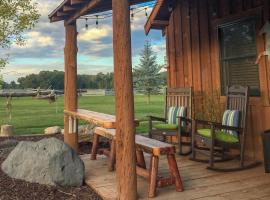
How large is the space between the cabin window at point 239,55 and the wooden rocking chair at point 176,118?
775 mm

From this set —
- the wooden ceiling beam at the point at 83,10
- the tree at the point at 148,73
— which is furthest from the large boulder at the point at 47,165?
the tree at the point at 148,73

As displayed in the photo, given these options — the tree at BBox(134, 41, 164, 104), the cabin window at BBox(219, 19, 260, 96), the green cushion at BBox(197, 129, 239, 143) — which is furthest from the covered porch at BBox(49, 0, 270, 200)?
the tree at BBox(134, 41, 164, 104)

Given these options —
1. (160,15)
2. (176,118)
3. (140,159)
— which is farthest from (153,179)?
(160,15)

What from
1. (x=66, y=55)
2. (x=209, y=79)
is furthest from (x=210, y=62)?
(x=66, y=55)

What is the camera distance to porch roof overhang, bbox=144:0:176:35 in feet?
22.3

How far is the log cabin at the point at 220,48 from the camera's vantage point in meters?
5.07

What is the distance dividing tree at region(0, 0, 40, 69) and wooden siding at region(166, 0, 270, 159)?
3542 millimetres

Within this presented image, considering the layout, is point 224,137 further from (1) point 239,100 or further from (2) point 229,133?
(1) point 239,100

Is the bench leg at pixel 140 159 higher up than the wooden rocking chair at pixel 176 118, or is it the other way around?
the wooden rocking chair at pixel 176 118

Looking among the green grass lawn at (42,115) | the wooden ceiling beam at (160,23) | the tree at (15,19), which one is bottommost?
the green grass lawn at (42,115)

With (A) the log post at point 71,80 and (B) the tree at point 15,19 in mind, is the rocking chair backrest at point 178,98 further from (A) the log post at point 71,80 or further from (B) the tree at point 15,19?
(B) the tree at point 15,19

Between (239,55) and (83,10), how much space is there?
2610 mm

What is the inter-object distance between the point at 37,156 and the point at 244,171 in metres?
2.75

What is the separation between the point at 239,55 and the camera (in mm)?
5531
